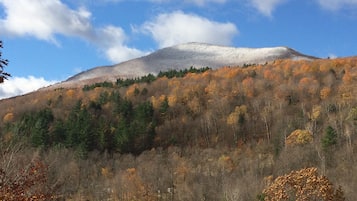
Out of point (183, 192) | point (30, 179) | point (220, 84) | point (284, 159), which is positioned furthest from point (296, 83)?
point (30, 179)

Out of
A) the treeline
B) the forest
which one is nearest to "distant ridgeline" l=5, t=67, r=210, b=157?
the treeline

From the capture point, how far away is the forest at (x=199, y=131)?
78688mm

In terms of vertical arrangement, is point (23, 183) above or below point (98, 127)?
above

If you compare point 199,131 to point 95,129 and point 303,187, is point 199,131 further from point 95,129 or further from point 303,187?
point 303,187

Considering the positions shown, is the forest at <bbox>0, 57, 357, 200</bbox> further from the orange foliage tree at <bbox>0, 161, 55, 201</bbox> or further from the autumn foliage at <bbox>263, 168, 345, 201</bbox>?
the orange foliage tree at <bbox>0, 161, 55, 201</bbox>

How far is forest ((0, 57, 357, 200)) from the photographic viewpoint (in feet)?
258

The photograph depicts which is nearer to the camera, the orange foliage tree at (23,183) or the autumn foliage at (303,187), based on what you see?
the orange foliage tree at (23,183)

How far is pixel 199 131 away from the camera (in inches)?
4631

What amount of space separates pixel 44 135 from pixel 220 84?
60.0 metres

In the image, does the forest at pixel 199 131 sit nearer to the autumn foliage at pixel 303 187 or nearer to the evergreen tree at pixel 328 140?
the evergreen tree at pixel 328 140

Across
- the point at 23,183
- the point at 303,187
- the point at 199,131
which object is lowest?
the point at 199,131

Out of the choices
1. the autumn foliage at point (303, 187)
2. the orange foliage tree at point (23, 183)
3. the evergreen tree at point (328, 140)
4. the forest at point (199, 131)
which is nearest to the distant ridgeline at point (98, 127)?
the forest at point (199, 131)

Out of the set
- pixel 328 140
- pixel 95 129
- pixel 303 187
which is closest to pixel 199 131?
pixel 95 129

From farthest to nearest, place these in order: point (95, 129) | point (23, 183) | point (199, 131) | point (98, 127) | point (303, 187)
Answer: point (199, 131), point (98, 127), point (95, 129), point (303, 187), point (23, 183)
